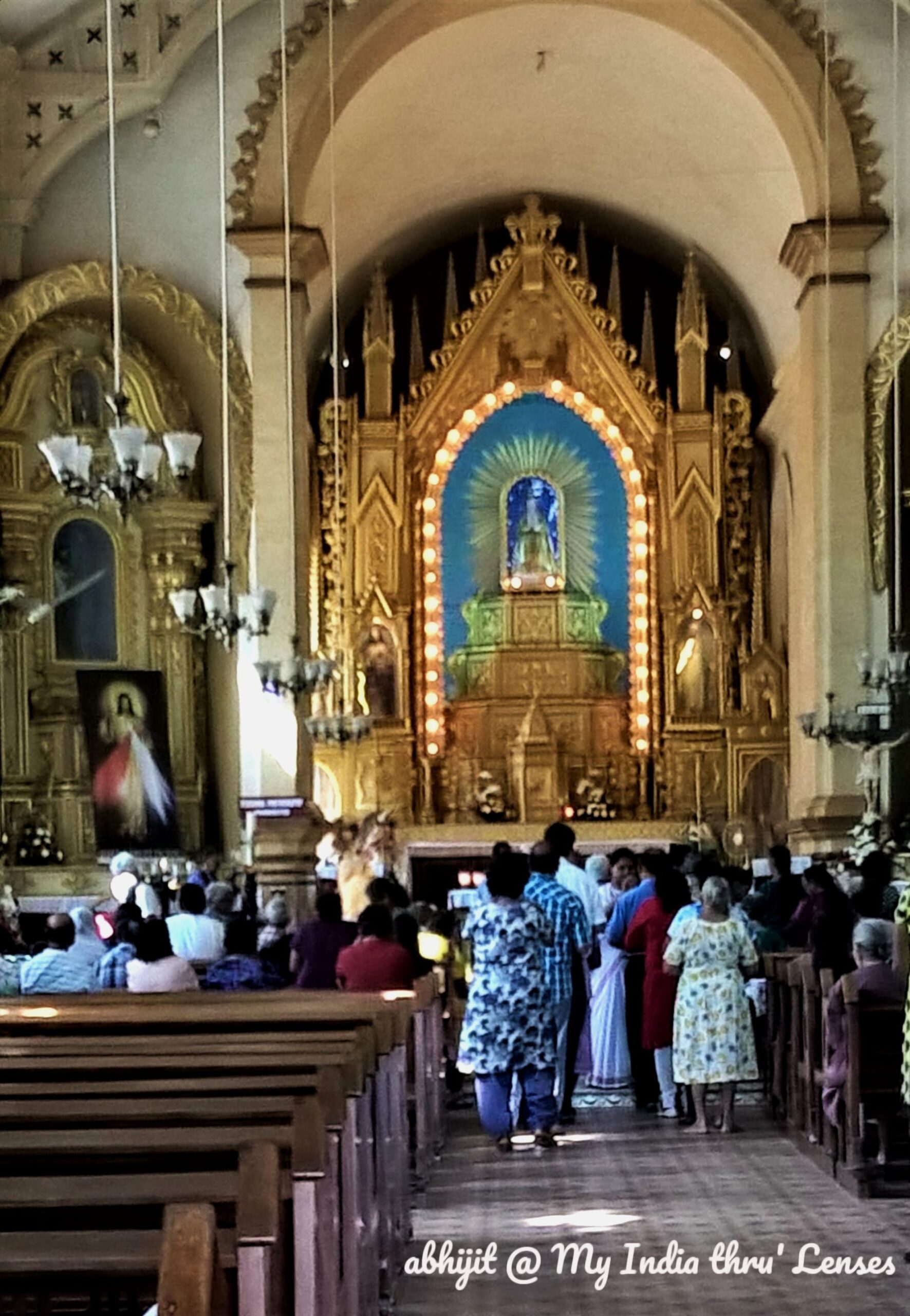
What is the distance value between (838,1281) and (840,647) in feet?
38.1

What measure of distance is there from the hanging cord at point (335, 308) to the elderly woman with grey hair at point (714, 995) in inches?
336

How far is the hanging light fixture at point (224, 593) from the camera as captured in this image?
1455 cm

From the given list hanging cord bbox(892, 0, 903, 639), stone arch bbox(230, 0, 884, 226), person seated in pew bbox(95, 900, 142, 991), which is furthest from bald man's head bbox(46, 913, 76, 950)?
hanging cord bbox(892, 0, 903, 639)

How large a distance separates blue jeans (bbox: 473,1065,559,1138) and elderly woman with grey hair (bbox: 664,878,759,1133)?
797 mm

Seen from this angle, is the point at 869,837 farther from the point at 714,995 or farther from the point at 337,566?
the point at 337,566

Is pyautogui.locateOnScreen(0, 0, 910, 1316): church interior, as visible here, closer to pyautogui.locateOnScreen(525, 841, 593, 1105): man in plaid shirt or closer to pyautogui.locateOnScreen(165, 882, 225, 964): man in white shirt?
pyautogui.locateOnScreen(525, 841, 593, 1105): man in plaid shirt

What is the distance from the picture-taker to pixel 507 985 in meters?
10.4

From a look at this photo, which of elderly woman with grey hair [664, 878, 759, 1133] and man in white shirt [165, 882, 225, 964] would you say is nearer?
elderly woman with grey hair [664, 878, 759, 1133]

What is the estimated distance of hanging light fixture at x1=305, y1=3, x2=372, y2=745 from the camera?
18609 millimetres

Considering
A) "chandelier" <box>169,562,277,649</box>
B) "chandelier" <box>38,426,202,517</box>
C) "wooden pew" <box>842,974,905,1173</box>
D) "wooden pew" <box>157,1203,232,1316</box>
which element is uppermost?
"chandelier" <box>38,426,202,517</box>

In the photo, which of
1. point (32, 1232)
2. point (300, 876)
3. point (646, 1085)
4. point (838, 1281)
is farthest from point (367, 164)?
point (32, 1232)

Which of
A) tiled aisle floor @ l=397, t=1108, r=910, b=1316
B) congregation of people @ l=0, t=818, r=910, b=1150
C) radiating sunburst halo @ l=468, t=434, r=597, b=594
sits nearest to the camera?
tiled aisle floor @ l=397, t=1108, r=910, b=1316

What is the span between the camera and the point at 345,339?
24844 mm

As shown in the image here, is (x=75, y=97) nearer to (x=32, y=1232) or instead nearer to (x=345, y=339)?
(x=345, y=339)
